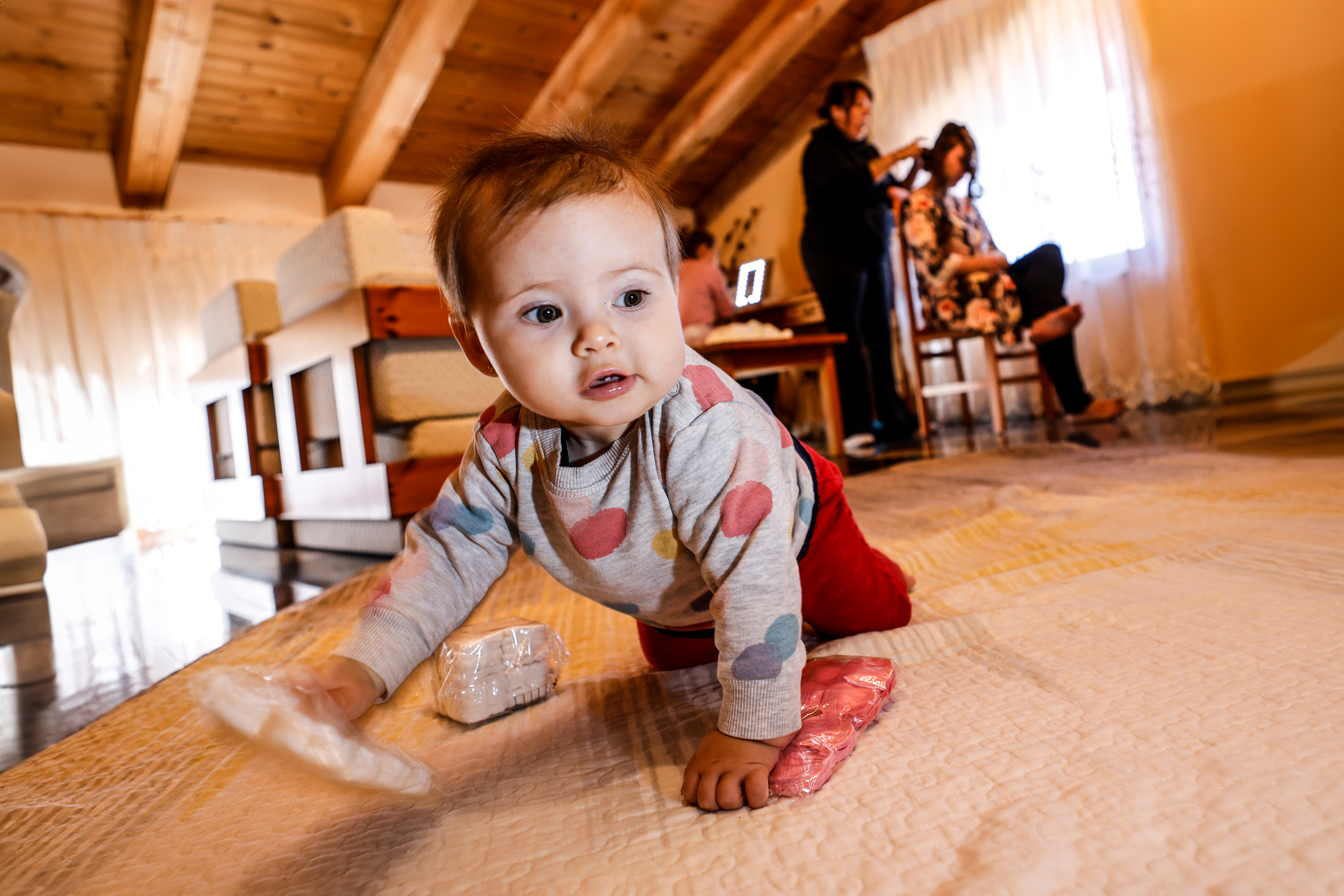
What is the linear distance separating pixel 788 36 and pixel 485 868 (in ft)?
14.2

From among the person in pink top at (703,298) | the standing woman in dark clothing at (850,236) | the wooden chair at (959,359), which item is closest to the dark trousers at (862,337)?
the standing woman in dark clothing at (850,236)

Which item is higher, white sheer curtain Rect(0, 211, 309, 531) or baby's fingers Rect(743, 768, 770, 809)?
white sheer curtain Rect(0, 211, 309, 531)

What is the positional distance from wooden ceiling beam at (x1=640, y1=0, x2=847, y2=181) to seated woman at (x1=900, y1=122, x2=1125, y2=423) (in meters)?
1.22

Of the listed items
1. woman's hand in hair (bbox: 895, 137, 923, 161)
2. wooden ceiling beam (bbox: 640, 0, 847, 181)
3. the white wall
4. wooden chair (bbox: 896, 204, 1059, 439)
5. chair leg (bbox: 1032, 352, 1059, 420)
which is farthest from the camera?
the white wall

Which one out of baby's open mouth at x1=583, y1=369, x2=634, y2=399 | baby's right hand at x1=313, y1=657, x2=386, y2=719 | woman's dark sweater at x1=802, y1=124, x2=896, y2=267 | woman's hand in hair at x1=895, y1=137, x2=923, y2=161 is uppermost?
woman's hand in hair at x1=895, y1=137, x2=923, y2=161

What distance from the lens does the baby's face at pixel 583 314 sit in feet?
1.65

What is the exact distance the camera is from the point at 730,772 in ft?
1.49

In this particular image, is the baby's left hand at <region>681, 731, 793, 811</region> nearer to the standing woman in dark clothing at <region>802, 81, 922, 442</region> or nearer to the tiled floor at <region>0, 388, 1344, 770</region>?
the tiled floor at <region>0, 388, 1344, 770</region>

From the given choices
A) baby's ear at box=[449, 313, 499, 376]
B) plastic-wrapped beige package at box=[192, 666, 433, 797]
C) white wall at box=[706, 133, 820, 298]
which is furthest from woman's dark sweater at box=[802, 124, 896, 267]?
plastic-wrapped beige package at box=[192, 666, 433, 797]

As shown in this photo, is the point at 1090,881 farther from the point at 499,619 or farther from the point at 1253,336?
the point at 1253,336

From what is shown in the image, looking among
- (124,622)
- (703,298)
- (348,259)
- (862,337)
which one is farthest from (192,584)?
(862,337)

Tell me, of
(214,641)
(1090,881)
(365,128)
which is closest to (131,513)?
(365,128)

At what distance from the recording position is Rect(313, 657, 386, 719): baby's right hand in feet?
1.64

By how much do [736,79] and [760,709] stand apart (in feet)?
14.3
